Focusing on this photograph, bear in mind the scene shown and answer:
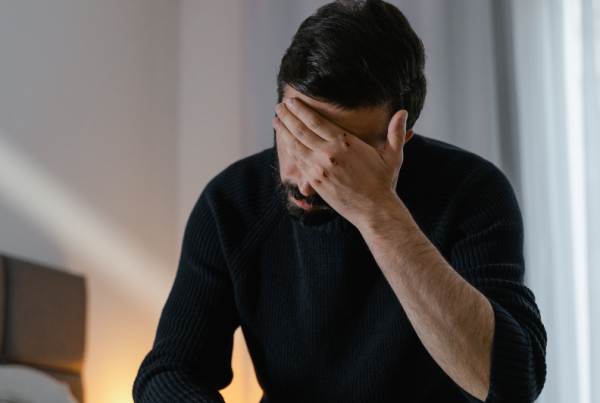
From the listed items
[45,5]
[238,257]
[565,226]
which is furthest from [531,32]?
[45,5]

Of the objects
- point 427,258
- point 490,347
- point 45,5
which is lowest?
point 490,347

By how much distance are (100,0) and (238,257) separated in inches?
55.6

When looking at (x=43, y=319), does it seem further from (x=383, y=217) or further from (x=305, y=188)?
(x=383, y=217)

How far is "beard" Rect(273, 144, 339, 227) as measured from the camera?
1.00m

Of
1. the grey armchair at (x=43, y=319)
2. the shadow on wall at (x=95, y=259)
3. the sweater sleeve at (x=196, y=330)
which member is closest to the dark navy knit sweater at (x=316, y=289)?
the sweater sleeve at (x=196, y=330)

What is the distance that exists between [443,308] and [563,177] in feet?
4.29

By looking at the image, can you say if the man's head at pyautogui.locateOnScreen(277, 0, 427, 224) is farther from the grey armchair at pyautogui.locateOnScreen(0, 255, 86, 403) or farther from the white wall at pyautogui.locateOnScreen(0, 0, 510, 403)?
the white wall at pyautogui.locateOnScreen(0, 0, 510, 403)

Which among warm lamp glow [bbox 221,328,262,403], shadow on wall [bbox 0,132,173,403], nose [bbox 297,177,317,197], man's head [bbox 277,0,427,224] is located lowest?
warm lamp glow [bbox 221,328,262,403]

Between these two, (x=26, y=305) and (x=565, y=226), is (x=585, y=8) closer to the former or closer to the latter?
(x=565, y=226)

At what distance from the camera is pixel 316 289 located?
3.50ft

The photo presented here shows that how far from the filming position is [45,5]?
1.75m

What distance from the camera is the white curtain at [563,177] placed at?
6.01ft

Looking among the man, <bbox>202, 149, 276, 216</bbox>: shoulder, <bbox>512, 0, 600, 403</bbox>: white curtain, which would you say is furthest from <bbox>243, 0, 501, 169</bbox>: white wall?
<bbox>202, 149, 276, 216</bbox>: shoulder

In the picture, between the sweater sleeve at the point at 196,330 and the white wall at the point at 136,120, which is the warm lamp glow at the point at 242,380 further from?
the sweater sleeve at the point at 196,330
